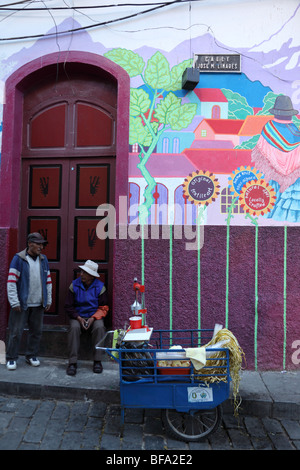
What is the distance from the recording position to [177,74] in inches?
216

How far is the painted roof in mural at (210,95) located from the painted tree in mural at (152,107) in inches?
6.5

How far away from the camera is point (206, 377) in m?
3.52

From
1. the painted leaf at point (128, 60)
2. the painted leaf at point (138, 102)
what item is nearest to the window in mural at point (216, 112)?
the painted leaf at point (138, 102)

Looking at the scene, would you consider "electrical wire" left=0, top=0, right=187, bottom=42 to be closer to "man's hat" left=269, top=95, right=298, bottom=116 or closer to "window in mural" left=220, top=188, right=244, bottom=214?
"man's hat" left=269, top=95, right=298, bottom=116

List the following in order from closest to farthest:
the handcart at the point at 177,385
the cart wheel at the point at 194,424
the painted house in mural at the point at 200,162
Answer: the handcart at the point at 177,385 < the cart wheel at the point at 194,424 < the painted house in mural at the point at 200,162

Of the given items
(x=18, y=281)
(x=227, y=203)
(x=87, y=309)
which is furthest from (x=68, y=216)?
(x=227, y=203)

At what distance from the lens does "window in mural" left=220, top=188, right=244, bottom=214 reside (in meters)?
5.39

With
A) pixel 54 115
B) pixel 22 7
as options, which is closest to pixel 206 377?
pixel 54 115

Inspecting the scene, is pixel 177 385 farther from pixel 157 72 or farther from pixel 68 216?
pixel 157 72

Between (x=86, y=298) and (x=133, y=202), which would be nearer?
(x=86, y=298)

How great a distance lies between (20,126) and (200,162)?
2.71 meters

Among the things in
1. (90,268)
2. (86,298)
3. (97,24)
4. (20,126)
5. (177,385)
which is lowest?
(177,385)

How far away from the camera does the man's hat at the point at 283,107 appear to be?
212 inches

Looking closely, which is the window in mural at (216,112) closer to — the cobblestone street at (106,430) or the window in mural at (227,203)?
the window in mural at (227,203)
